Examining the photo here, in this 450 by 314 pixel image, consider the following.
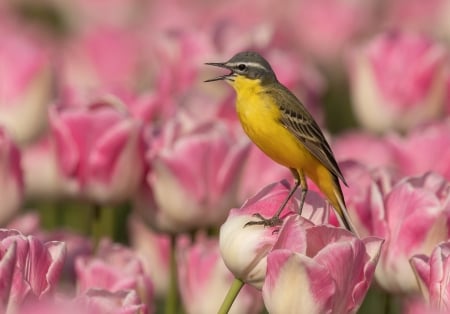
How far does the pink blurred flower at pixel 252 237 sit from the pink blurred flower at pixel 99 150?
0.77 meters

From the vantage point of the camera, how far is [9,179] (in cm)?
262

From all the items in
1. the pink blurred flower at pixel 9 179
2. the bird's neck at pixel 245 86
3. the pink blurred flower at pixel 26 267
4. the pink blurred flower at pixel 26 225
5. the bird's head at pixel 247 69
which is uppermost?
the bird's head at pixel 247 69

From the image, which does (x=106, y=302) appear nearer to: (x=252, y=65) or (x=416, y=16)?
(x=252, y=65)

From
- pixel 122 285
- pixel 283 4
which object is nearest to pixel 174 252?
pixel 122 285

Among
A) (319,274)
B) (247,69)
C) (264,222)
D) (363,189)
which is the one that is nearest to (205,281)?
(363,189)

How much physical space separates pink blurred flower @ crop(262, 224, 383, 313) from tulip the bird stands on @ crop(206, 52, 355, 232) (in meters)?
0.56

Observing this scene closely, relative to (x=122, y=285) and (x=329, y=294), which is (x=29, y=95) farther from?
(x=329, y=294)

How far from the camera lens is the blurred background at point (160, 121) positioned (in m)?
2.72

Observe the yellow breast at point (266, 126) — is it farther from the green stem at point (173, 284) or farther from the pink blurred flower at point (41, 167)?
the pink blurred flower at point (41, 167)

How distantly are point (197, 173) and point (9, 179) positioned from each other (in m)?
0.39

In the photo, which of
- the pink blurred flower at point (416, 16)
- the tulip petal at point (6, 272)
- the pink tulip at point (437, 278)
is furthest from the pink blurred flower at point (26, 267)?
the pink blurred flower at point (416, 16)

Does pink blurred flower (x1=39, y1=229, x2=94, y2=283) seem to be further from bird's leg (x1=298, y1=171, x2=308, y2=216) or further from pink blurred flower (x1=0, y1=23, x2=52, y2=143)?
pink blurred flower (x1=0, y1=23, x2=52, y2=143)

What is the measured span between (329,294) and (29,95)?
5.68ft

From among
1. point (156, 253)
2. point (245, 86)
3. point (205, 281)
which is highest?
point (245, 86)
